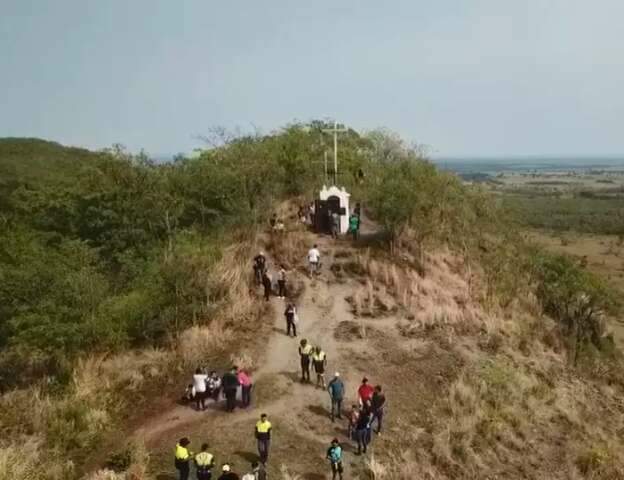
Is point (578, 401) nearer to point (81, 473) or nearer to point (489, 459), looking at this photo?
point (489, 459)

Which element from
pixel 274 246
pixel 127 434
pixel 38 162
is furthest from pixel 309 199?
pixel 38 162

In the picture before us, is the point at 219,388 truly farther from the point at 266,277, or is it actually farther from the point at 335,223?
the point at 335,223

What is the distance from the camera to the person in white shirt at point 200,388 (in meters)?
16.1

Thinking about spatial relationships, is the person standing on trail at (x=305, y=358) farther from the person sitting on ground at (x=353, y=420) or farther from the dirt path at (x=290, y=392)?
the person sitting on ground at (x=353, y=420)

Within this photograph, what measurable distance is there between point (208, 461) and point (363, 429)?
11.7ft

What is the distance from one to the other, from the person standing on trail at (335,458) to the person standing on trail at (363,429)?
1149 millimetres

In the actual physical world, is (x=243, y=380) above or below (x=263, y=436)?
above

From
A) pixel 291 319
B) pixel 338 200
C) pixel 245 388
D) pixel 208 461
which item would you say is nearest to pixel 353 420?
pixel 245 388

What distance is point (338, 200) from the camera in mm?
25562

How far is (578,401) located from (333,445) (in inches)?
371

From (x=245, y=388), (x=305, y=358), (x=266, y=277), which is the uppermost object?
(x=266, y=277)

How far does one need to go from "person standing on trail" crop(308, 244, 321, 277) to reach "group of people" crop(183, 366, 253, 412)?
6.95 m

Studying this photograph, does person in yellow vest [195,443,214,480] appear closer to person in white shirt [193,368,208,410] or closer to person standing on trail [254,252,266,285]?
person in white shirt [193,368,208,410]

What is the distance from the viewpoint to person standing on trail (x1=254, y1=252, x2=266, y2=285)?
22.0 metres
